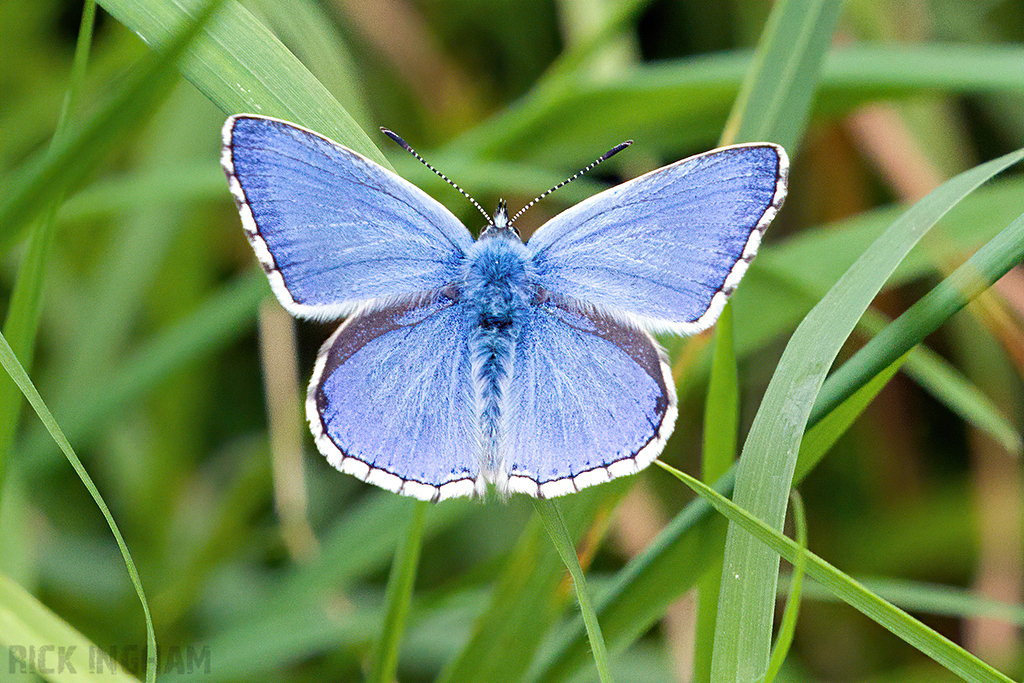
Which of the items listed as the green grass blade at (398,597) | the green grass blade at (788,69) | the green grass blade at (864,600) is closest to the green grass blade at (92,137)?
the green grass blade at (398,597)

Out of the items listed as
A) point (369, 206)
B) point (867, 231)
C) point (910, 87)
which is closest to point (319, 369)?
point (369, 206)

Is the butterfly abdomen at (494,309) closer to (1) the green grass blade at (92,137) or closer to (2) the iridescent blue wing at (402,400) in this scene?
(2) the iridescent blue wing at (402,400)

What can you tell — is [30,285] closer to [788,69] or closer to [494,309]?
[494,309]

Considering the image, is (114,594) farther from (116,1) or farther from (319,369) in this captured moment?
(116,1)

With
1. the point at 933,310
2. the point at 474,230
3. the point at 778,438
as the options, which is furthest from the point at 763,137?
the point at 474,230

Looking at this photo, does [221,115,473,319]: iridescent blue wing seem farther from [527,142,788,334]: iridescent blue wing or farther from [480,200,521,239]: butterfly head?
[527,142,788,334]: iridescent blue wing

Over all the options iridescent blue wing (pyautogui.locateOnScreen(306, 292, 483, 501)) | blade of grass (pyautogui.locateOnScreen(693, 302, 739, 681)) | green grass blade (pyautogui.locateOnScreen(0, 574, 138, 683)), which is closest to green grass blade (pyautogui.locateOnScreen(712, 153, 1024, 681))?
blade of grass (pyautogui.locateOnScreen(693, 302, 739, 681))
